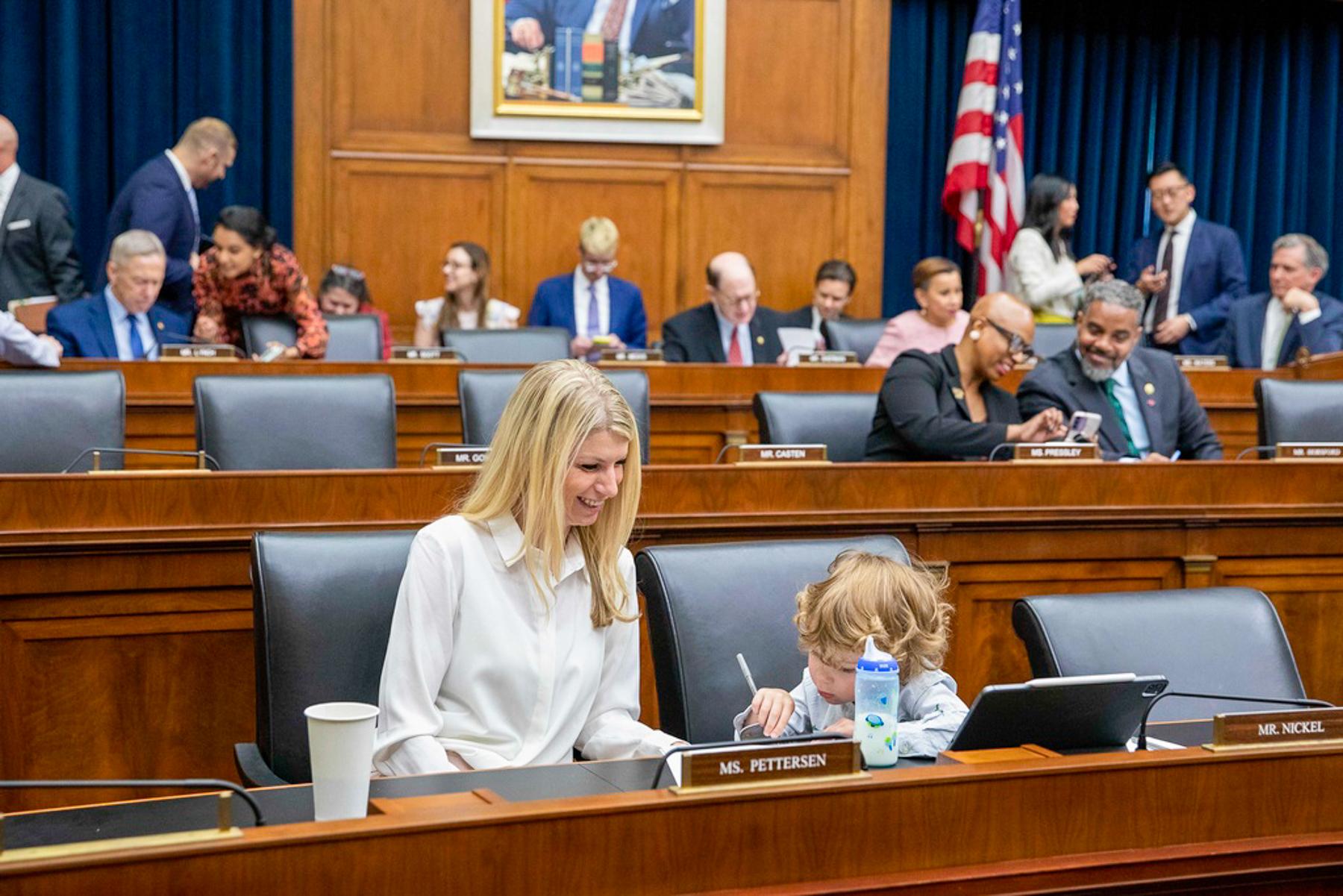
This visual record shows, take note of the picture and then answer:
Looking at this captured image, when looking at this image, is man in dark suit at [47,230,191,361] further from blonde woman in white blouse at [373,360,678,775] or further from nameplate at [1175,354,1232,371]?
nameplate at [1175,354,1232,371]

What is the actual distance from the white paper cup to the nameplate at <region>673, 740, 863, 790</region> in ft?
1.05

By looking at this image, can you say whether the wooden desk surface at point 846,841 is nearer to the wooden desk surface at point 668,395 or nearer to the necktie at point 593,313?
the wooden desk surface at point 668,395

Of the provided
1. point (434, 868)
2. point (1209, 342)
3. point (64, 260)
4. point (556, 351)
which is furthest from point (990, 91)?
point (434, 868)

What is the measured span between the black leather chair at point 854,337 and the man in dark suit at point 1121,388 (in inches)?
68.2

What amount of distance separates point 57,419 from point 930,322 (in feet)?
11.1

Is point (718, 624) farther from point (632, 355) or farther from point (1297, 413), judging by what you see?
point (632, 355)

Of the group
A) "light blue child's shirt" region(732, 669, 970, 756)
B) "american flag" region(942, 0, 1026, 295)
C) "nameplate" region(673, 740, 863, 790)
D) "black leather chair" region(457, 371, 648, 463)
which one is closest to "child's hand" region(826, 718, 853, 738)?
"light blue child's shirt" region(732, 669, 970, 756)

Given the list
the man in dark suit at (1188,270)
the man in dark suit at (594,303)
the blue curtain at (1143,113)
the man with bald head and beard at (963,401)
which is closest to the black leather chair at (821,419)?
the man with bald head and beard at (963,401)

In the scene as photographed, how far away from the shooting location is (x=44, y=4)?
6.72 m

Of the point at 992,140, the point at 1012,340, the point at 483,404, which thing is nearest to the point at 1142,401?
the point at 1012,340

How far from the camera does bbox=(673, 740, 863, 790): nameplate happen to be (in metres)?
1.55

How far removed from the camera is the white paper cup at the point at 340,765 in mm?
1542

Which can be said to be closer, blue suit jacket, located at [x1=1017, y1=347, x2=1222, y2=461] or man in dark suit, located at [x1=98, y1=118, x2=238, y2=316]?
blue suit jacket, located at [x1=1017, y1=347, x2=1222, y2=461]

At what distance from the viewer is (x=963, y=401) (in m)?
4.21
